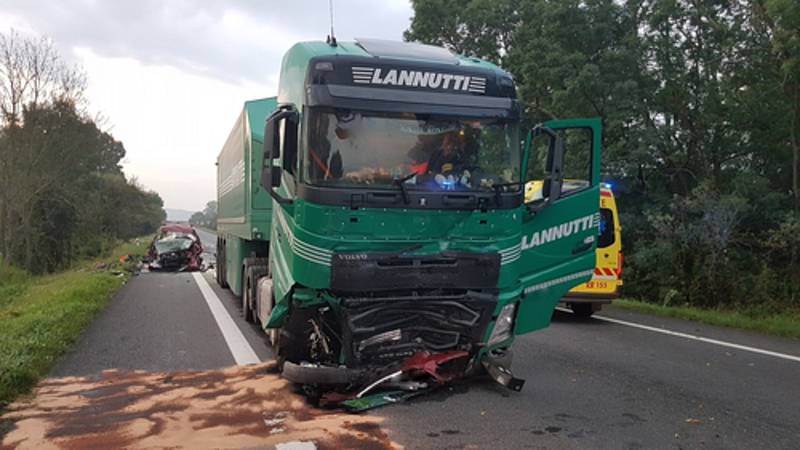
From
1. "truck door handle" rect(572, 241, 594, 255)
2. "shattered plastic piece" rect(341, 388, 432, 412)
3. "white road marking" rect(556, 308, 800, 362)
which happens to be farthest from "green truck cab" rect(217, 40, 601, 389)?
"white road marking" rect(556, 308, 800, 362)

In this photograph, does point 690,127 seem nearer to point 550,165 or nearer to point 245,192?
point 245,192

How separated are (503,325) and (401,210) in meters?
1.55

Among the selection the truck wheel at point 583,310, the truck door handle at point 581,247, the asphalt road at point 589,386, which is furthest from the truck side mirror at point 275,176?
the truck wheel at point 583,310

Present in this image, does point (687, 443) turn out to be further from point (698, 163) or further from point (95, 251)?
point (95, 251)

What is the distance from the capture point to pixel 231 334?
31.7 feet

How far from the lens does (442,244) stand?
18.8 ft

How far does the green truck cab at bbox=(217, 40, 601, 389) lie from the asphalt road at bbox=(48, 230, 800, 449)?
600mm

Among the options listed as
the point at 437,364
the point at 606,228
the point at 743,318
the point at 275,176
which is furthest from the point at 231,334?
the point at 743,318

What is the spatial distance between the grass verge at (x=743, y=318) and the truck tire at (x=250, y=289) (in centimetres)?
742

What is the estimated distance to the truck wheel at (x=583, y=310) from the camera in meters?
11.5

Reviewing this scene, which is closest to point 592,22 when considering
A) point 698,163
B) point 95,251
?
point 698,163

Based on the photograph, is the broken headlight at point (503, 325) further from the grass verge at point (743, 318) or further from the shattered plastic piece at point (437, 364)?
the grass verge at point (743, 318)

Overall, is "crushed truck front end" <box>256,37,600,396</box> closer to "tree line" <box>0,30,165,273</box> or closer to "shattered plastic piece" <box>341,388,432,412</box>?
"shattered plastic piece" <box>341,388,432,412</box>

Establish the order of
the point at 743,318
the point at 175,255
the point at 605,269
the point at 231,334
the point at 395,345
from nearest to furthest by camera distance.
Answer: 1. the point at 395,345
2. the point at 231,334
3. the point at 605,269
4. the point at 743,318
5. the point at 175,255
